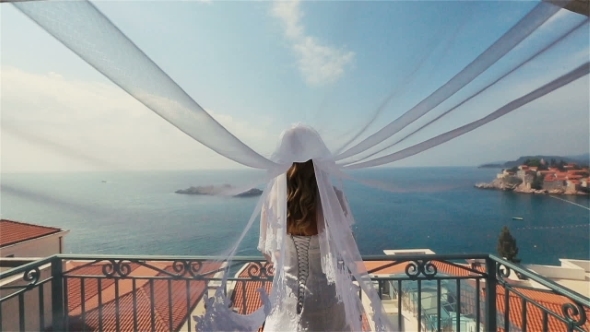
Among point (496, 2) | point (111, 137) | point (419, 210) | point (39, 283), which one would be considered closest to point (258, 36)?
point (111, 137)

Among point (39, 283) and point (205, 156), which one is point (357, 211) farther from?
point (39, 283)

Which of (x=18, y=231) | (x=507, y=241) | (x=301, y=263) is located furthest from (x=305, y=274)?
(x=507, y=241)

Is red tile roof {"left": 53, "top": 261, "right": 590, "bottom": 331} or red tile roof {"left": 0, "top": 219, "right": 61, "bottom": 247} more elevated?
red tile roof {"left": 0, "top": 219, "right": 61, "bottom": 247}

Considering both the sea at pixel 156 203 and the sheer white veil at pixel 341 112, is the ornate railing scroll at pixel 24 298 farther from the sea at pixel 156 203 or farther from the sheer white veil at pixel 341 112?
the sheer white veil at pixel 341 112

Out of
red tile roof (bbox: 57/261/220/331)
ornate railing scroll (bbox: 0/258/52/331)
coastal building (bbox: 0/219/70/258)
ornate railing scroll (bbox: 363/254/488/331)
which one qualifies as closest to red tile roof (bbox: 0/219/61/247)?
coastal building (bbox: 0/219/70/258)

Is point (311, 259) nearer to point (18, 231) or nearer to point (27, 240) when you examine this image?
point (18, 231)

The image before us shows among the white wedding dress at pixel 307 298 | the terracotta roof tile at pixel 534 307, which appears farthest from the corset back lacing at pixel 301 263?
the terracotta roof tile at pixel 534 307

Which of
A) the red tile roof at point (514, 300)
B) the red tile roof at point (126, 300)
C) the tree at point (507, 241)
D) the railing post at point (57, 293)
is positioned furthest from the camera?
the tree at point (507, 241)

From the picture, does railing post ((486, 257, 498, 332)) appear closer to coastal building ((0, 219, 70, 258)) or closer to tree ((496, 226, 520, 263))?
tree ((496, 226, 520, 263))
